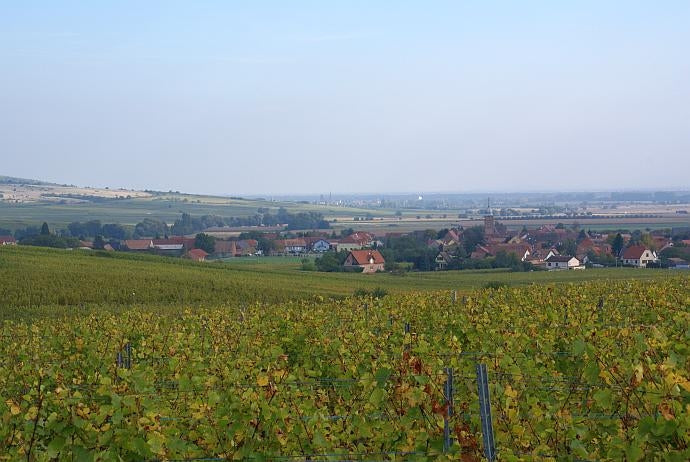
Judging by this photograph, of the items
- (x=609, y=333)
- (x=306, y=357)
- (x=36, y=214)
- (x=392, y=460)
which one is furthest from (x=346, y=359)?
(x=36, y=214)

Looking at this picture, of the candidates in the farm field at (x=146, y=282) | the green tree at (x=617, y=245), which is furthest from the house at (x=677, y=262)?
the farm field at (x=146, y=282)

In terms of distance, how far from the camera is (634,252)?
68562 millimetres

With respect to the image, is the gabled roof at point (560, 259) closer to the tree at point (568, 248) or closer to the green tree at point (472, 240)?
the tree at point (568, 248)

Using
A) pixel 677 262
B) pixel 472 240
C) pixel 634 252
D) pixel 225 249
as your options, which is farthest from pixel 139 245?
pixel 677 262

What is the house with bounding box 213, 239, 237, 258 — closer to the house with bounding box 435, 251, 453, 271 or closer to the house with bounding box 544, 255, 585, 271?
the house with bounding box 435, 251, 453, 271

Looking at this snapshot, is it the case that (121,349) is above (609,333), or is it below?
below

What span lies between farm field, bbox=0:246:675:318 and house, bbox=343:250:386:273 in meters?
14.4

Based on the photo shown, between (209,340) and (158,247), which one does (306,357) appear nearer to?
(209,340)

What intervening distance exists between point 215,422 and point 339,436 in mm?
849

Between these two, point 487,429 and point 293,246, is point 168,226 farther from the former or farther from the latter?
point 487,429

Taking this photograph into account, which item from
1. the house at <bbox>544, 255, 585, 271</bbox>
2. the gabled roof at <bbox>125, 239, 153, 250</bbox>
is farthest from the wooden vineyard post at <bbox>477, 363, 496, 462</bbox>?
the gabled roof at <bbox>125, 239, 153, 250</bbox>

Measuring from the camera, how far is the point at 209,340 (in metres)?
12.9

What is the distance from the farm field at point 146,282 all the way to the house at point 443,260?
14.0 meters

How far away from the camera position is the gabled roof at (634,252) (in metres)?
67.8
